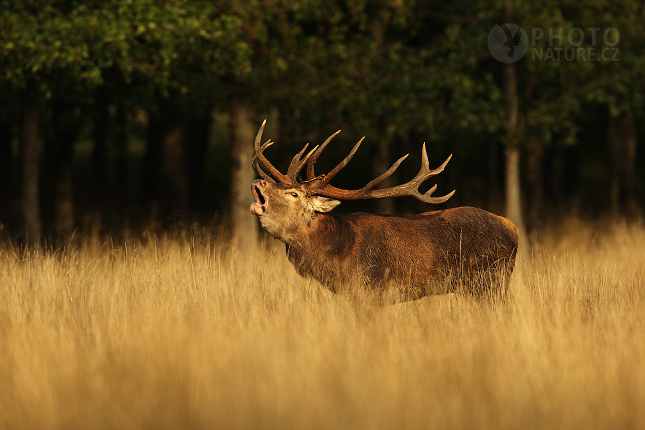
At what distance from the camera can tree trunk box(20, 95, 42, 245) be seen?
1073 cm

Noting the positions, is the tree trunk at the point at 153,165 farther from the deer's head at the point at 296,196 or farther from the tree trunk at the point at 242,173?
the deer's head at the point at 296,196

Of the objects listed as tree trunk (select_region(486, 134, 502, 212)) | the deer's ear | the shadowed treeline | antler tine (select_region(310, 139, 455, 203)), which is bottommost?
tree trunk (select_region(486, 134, 502, 212))

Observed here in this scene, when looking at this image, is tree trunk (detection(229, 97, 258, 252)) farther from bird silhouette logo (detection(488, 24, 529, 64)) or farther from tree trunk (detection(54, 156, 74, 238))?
bird silhouette logo (detection(488, 24, 529, 64))

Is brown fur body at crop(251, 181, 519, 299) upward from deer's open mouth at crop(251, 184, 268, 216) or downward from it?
downward

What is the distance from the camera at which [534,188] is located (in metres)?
15.2

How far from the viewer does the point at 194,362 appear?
4.09 metres

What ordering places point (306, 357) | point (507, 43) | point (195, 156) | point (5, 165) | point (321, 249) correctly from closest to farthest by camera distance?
point (306, 357) → point (321, 249) → point (507, 43) → point (5, 165) → point (195, 156)

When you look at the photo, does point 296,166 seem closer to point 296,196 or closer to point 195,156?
point 296,196

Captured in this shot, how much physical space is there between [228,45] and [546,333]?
7054mm

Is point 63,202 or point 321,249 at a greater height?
point 321,249

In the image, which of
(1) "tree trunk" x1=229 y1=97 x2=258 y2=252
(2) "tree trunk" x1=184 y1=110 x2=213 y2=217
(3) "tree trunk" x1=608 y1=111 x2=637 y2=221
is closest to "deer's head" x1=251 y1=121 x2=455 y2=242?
(1) "tree trunk" x1=229 y1=97 x2=258 y2=252

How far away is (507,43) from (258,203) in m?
8.43

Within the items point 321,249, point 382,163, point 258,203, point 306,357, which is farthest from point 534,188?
point 306,357

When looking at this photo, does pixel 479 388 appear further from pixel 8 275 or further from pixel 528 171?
pixel 528 171
